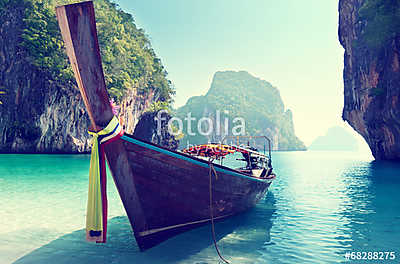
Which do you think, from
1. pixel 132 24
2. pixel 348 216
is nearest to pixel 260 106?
→ pixel 132 24

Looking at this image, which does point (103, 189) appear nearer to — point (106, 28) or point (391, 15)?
point (391, 15)

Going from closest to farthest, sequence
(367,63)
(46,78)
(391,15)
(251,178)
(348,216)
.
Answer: (251,178) → (348,216) → (391,15) → (367,63) → (46,78)

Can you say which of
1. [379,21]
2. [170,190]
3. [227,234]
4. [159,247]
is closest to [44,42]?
[170,190]

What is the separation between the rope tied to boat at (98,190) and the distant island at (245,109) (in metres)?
120

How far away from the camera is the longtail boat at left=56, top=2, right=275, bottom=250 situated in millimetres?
3303

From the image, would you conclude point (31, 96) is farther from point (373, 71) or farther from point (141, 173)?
point (373, 71)

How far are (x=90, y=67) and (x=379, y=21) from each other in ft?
93.2

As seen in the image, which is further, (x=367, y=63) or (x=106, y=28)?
(x=106, y=28)

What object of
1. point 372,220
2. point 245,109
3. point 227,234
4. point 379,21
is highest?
point 245,109

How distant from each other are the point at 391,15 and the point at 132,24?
1884 inches

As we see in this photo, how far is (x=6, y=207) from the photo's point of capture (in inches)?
313

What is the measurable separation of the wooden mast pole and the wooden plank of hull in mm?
280

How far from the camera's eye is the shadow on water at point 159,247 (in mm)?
4527

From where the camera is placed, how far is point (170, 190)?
5008 mm
